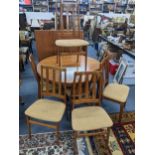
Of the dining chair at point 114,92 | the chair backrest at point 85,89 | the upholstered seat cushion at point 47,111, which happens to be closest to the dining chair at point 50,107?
the upholstered seat cushion at point 47,111

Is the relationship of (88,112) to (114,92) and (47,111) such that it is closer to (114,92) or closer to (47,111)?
(47,111)

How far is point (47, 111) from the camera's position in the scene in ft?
6.84

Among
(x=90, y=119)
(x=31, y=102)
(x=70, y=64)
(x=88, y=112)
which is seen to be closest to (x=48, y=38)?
(x=70, y=64)

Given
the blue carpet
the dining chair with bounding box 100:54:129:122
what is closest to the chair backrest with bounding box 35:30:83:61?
the blue carpet

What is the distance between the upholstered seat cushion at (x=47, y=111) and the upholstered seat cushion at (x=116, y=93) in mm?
660

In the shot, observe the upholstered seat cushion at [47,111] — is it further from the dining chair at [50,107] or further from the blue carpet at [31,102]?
the blue carpet at [31,102]

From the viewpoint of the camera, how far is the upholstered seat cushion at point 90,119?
6.13ft

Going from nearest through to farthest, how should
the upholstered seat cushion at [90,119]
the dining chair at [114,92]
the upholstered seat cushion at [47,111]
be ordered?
the upholstered seat cushion at [90,119]
the upholstered seat cushion at [47,111]
the dining chair at [114,92]

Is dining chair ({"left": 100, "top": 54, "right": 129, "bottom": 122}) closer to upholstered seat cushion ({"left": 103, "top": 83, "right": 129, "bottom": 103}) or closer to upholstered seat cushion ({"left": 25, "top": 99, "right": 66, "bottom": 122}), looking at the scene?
upholstered seat cushion ({"left": 103, "top": 83, "right": 129, "bottom": 103})

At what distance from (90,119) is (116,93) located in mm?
721

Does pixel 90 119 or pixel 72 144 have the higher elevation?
pixel 90 119

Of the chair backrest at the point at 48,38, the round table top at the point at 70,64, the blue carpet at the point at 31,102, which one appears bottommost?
the blue carpet at the point at 31,102

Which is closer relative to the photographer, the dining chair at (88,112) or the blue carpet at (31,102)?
the dining chair at (88,112)
